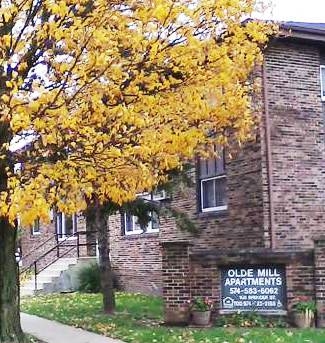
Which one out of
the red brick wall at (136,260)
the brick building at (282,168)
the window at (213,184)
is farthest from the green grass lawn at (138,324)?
the window at (213,184)

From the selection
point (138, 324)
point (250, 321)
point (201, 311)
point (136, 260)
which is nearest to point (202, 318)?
point (201, 311)

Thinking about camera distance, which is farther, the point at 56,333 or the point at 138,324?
the point at 138,324

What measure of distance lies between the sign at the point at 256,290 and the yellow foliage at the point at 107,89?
4152 mm

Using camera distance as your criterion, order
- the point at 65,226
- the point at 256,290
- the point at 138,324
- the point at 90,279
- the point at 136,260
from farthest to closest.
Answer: the point at 65,226 < the point at 90,279 < the point at 136,260 < the point at 138,324 < the point at 256,290

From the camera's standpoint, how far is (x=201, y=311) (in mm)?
12984

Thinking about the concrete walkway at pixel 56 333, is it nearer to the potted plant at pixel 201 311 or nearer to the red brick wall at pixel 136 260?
the potted plant at pixel 201 311

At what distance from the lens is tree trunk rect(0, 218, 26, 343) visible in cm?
1122

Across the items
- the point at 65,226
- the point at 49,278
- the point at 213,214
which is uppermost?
the point at 213,214

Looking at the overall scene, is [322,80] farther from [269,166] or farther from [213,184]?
[213,184]

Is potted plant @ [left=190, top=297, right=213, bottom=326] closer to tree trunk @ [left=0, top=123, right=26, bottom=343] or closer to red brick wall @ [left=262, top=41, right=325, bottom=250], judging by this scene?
red brick wall @ [left=262, top=41, right=325, bottom=250]

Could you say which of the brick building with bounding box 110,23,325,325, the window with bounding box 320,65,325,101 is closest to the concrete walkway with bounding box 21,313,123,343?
the brick building with bounding box 110,23,325,325

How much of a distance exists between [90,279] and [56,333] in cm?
976

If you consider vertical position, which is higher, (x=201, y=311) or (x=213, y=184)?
(x=213, y=184)

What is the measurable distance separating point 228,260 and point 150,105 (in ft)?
17.2
